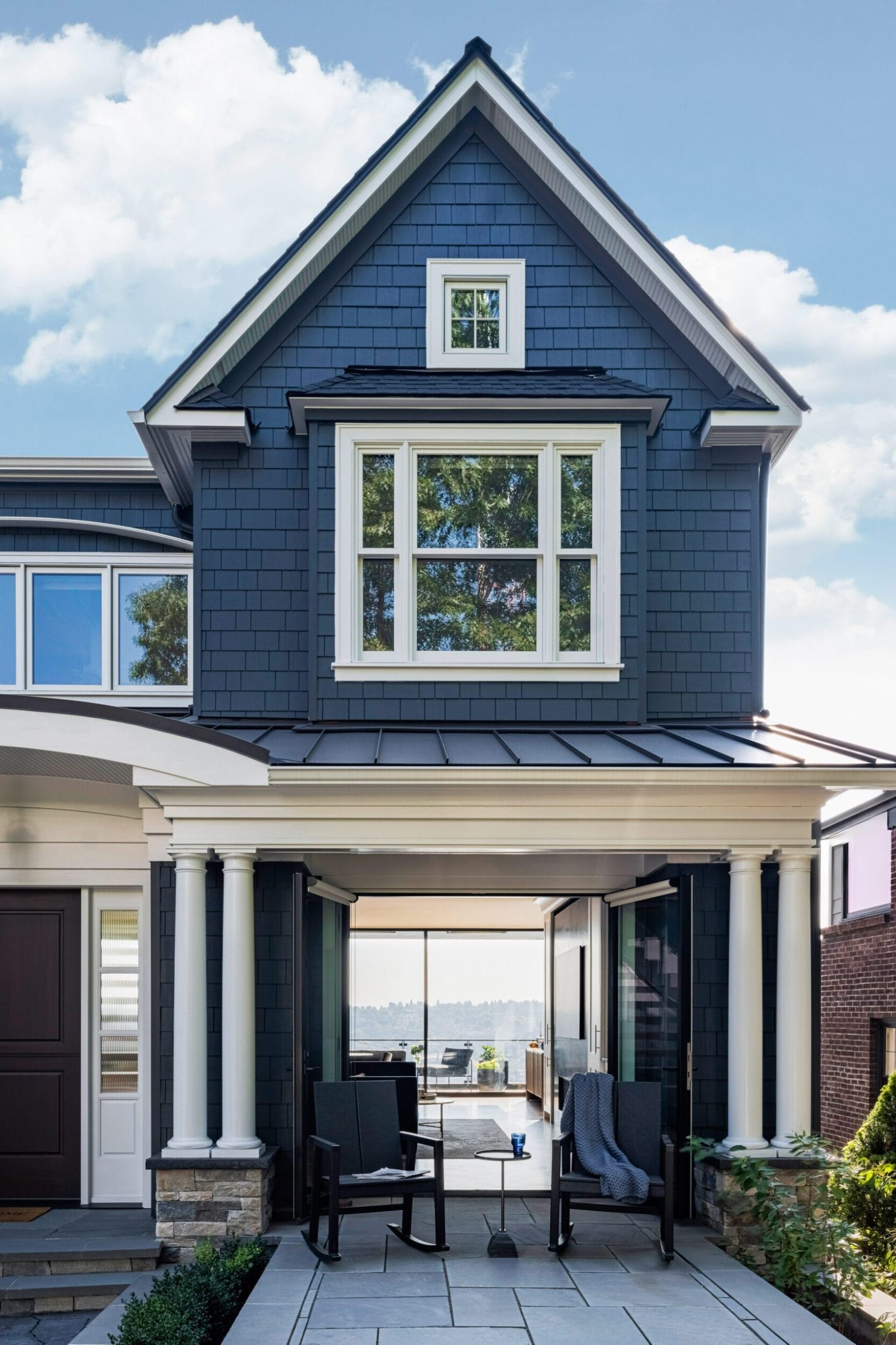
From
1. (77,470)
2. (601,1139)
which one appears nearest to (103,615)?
(77,470)

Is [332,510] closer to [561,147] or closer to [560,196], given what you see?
[560,196]

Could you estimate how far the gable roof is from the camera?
352 inches

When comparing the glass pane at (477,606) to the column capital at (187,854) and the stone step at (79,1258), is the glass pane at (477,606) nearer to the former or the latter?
the column capital at (187,854)

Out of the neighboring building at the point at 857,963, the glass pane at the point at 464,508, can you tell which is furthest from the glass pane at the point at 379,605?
the neighboring building at the point at 857,963

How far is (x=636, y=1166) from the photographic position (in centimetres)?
716

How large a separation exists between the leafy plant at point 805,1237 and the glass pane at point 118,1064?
3.79m

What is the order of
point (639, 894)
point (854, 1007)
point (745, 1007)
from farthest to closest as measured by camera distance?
point (854, 1007), point (639, 894), point (745, 1007)

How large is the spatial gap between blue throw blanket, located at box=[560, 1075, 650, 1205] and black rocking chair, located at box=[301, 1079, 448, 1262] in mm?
812

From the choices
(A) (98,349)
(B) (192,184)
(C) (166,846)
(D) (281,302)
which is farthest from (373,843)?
(A) (98,349)

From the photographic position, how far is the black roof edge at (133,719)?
24.2 feet

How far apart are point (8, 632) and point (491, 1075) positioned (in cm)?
1028

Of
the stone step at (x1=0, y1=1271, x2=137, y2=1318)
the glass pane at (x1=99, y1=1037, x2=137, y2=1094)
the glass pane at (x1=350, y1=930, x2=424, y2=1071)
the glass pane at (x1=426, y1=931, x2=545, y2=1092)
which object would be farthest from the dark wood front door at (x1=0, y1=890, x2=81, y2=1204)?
the glass pane at (x1=426, y1=931, x2=545, y2=1092)

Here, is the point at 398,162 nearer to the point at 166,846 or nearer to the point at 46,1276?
the point at 166,846

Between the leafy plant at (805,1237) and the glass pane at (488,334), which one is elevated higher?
the glass pane at (488,334)
